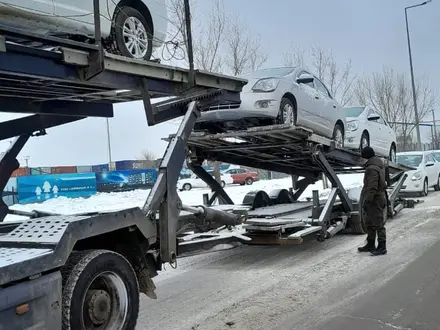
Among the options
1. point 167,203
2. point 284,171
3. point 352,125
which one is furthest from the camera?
point 352,125

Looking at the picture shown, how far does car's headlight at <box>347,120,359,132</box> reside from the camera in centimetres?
1245

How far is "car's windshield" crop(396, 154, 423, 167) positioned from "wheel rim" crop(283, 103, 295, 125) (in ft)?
37.6

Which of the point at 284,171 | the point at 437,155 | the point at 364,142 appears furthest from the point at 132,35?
the point at 437,155

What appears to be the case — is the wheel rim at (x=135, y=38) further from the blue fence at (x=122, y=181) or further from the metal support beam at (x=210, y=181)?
the blue fence at (x=122, y=181)

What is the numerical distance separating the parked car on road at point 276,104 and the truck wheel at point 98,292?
183 inches

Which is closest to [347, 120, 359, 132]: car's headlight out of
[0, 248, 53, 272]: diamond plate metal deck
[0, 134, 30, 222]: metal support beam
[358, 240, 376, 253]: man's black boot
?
[358, 240, 376, 253]: man's black boot

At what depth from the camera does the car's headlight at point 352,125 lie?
40.9ft

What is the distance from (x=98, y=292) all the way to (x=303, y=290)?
3234 mm

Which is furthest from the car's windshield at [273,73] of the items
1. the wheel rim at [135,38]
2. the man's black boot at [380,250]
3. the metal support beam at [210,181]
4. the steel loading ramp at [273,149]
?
the man's black boot at [380,250]

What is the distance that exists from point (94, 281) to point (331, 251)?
5.74m

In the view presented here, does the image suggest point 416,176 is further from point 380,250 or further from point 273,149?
point 380,250

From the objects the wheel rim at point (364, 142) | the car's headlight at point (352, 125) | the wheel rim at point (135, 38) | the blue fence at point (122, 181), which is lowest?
the blue fence at point (122, 181)

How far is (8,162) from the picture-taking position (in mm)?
5453

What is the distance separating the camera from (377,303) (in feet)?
17.9
